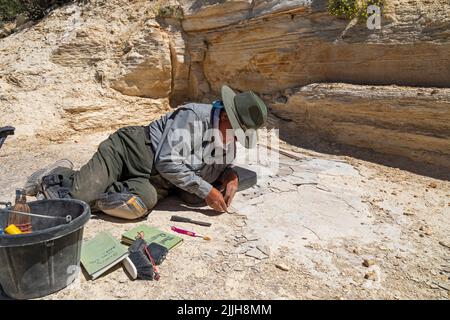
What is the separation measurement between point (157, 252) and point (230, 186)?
3.50 feet

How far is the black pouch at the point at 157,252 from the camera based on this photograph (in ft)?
8.11

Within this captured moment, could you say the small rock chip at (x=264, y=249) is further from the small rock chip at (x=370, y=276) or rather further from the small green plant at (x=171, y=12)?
the small green plant at (x=171, y=12)

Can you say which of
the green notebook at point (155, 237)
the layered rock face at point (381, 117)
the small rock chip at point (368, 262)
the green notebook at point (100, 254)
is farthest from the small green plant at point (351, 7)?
the green notebook at point (100, 254)

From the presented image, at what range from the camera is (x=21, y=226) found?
2.17 metres

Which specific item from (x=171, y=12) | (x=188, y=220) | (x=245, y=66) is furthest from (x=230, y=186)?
(x=171, y=12)

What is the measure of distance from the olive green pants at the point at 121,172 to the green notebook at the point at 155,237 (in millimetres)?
307

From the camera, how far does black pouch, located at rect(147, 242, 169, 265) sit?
2.47 meters

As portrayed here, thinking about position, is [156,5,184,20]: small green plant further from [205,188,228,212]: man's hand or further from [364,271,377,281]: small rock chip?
[364,271,377,281]: small rock chip

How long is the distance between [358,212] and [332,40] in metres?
2.75

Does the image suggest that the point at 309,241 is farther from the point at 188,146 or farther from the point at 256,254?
the point at 188,146

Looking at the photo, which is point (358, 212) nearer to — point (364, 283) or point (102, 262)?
point (364, 283)

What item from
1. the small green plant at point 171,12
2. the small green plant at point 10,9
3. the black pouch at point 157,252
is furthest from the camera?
the small green plant at point 10,9

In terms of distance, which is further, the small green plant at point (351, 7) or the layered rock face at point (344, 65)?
the small green plant at point (351, 7)

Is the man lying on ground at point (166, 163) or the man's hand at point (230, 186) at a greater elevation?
the man lying on ground at point (166, 163)
